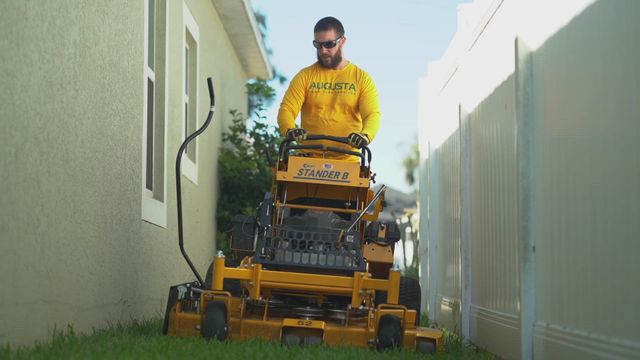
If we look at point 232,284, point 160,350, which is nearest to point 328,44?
point 232,284

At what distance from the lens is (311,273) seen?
7457 mm

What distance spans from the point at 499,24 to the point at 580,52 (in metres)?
2.80


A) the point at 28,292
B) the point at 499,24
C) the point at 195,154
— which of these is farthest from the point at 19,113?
the point at 195,154

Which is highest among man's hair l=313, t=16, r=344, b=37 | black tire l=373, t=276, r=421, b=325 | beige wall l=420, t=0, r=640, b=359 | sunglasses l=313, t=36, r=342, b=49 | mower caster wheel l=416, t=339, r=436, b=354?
man's hair l=313, t=16, r=344, b=37

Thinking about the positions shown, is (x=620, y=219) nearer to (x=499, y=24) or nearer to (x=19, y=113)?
(x=19, y=113)

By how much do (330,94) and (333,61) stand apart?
254 mm

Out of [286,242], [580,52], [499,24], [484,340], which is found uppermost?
[499,24]

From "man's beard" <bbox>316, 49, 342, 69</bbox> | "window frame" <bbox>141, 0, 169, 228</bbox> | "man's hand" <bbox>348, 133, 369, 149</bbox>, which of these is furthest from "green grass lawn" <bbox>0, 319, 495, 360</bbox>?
"man's beard" <bbox>316, 49, 342, 69</bbox>

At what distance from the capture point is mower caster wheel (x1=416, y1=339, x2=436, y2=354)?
7.28m

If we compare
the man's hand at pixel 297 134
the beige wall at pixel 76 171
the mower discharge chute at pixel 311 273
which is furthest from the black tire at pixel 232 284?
the man's hand at pixel 297 134

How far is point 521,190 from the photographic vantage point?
7422 mm

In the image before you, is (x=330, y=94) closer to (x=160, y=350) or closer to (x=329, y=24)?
(x=329, y=24)

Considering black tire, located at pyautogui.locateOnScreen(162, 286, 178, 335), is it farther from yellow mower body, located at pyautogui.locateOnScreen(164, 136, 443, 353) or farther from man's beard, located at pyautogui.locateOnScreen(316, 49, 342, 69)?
man's beard, located at pyautogui.locateOnScreen(316, 49, 342, 69)

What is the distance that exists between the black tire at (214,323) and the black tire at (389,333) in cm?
99
